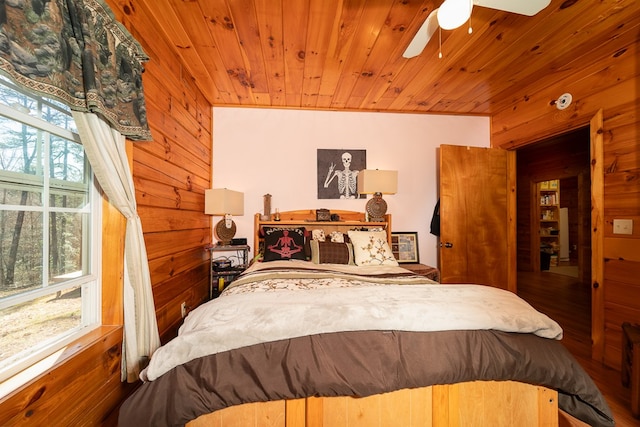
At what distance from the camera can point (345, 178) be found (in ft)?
10.8

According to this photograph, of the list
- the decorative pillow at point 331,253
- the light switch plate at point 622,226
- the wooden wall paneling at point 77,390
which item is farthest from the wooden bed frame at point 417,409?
the light switch plate at point 622,226

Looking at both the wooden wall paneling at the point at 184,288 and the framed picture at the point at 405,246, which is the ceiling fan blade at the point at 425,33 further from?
the wooden wall paneling at the point at 184,288

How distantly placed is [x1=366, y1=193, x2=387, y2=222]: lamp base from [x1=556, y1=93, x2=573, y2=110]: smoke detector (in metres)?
1.94

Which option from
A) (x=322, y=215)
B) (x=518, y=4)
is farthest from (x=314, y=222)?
(x=518, y=4)

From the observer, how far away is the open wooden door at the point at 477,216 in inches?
118

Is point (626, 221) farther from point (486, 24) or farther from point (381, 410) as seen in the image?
point (381, 410)

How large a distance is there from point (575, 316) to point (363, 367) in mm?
3481

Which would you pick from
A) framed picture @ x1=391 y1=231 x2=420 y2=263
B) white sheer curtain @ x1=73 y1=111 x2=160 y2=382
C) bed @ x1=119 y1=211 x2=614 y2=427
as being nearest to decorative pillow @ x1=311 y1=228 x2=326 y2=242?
framed picture @ x1=391 y1=231 x2=420 y2=263

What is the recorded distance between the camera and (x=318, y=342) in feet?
3.60

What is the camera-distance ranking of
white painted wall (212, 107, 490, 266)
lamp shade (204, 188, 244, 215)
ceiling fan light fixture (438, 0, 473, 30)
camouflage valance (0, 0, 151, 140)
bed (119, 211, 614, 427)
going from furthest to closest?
1. white painted wall (212, 107, 490, 266)
2. lamp shade (204, 188, 244, 215)
3. ceiling fan light fixture (438, 0, 473, 30)
4. bed (119, 211, 614, 427)
5. camouflage valance (0, 0, 151, 140)

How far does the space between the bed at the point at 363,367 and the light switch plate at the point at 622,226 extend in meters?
1.52

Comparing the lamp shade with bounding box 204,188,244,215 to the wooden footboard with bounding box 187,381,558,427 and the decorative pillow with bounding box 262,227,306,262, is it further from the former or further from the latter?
the wooden footboard with bounding box 187,381,558,427

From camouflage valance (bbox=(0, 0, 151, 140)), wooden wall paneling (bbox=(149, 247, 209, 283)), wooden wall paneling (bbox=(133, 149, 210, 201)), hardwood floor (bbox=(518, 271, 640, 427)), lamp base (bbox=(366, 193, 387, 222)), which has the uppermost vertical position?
camouflage valance (bbox=(0, 0, 151, 140))

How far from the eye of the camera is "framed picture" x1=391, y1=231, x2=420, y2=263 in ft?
10.8
